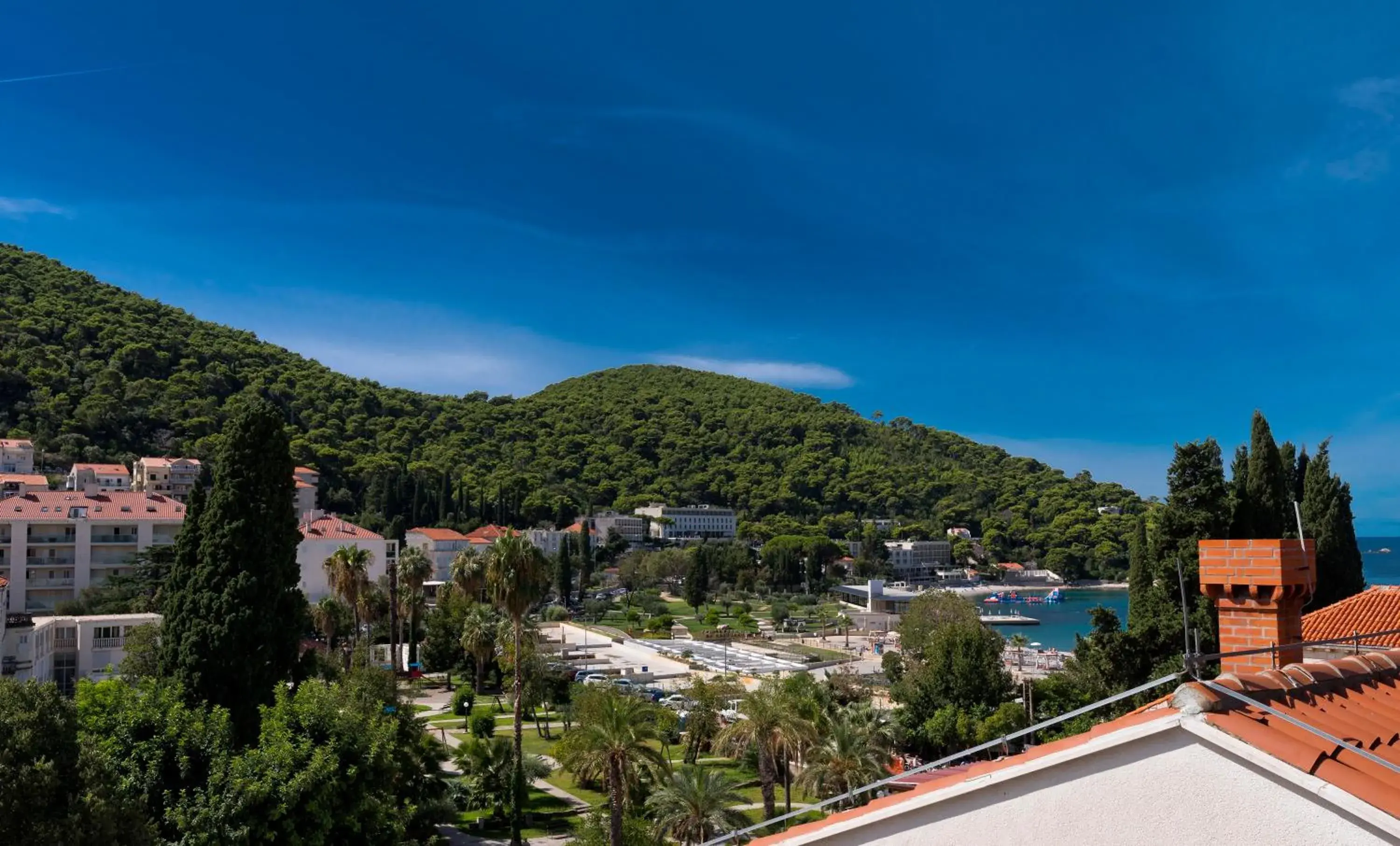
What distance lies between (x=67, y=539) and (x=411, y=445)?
9825 centimetres

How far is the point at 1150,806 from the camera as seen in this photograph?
10.5ft

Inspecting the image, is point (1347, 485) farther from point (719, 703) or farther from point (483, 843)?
point (483, 843)

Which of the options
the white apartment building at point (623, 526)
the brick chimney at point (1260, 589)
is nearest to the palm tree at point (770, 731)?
the brick chimney at point (1260, 589)

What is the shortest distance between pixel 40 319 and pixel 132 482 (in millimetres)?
49359

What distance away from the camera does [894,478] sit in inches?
7520

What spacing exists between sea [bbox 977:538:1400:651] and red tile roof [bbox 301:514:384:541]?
50.6 m

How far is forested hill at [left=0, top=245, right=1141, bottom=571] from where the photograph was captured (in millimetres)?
97938

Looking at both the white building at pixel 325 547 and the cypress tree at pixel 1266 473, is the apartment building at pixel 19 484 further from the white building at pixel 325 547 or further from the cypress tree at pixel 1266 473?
the cypress tree at pixel 1266 473

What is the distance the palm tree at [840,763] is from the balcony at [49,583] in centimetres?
4738

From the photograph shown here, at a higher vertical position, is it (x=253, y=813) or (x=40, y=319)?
(x=40, y=319)

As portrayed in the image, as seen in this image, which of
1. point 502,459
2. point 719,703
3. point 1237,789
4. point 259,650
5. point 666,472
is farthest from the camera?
point 666,472

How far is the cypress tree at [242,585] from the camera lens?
1822 centimetres

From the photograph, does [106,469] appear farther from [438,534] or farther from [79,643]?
[79,643]

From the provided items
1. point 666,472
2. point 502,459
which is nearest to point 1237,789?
point 502,459
